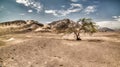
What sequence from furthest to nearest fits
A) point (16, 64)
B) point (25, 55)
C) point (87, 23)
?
point (87, 23), point (25, 55), point (16, 64)

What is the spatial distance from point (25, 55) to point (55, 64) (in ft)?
22.4

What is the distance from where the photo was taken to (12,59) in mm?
23547

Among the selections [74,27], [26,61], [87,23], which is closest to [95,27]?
[87,23]

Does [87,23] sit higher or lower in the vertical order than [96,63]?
higher

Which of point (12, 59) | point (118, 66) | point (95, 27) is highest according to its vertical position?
point (95, 27)

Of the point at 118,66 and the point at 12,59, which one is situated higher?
the point at 12,59

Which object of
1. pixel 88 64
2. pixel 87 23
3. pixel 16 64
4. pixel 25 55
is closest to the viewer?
pixel 16 64

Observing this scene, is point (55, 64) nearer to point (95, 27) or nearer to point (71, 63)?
point (71, 63)

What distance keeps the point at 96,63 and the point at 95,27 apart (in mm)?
35918

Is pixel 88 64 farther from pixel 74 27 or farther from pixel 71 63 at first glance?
pixel 74 27

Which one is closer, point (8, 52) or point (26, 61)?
point (26, 61)

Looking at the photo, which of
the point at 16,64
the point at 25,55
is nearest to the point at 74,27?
the point at 25,55

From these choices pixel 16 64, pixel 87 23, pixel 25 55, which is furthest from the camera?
pixel 87 23

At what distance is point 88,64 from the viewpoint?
75.3ft
